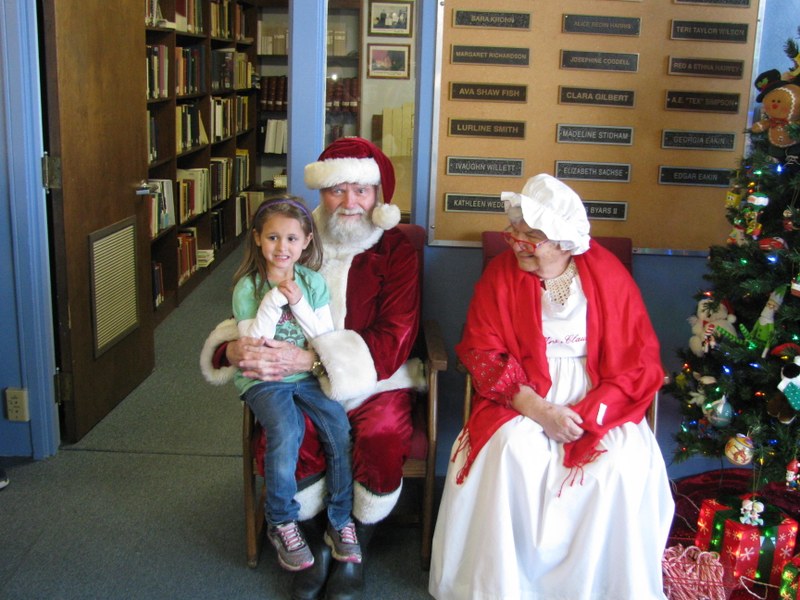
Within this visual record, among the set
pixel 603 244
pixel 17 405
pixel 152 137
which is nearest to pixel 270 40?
pixel 152 137

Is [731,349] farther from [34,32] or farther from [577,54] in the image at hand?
[34,32]

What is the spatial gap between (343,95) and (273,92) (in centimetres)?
396

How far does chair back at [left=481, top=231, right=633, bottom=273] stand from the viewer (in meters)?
2.73

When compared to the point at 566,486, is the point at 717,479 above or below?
below

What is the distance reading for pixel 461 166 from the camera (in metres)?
2.78

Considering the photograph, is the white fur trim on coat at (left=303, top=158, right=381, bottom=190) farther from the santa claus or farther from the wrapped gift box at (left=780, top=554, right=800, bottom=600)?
the wrapped gift box at (left=780, top=554, right=800, bottom=600)

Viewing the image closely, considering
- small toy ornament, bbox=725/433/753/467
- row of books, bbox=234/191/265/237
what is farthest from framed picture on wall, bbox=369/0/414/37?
row of books, bbox=234/191/265/237

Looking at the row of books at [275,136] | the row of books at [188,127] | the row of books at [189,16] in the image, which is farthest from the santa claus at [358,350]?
the row of books at [275,136]

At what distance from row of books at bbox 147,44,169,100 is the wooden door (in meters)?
0.83

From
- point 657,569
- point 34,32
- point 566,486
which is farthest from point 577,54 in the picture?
point 34,32

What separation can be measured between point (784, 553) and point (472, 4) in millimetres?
1865

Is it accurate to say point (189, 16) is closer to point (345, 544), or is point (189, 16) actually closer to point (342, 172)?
point (342, 172)

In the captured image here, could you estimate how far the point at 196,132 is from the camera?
5570 millimetres

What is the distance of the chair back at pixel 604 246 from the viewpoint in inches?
108
